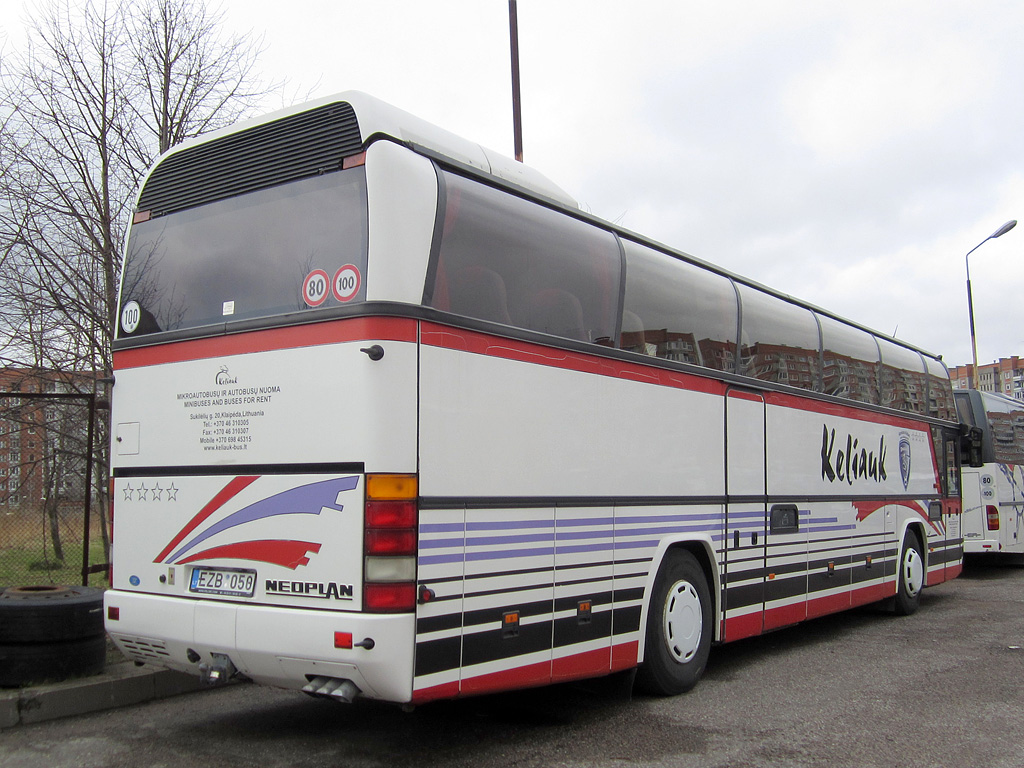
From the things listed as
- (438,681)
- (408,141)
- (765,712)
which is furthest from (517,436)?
(765,712)

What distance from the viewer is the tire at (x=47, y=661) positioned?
6.36m

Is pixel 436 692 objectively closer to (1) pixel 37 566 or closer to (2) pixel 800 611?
(2) pixel 800 611

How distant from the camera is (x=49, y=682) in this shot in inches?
254

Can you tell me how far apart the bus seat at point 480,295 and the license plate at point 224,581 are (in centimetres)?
186

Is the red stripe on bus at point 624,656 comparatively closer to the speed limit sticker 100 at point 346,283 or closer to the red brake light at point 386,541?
the red brake light at point 386,541

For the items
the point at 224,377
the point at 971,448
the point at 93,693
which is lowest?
the point at 93,693

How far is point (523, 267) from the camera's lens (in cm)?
582

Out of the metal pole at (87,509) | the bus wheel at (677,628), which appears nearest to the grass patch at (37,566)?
the metal pole at (87,509)

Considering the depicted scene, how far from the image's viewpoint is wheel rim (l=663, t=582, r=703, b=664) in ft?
22.8

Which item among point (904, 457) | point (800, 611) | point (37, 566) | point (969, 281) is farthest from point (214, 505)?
point (969, 281)

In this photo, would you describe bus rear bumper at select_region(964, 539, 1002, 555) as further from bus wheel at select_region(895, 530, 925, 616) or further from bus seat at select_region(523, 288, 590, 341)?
bus seat at select_region(523, 288, 590, 341)

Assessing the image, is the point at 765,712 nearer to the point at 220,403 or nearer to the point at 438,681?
the point at 438,681

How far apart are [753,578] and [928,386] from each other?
19.7 feet

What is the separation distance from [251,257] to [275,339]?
613 millimetres
